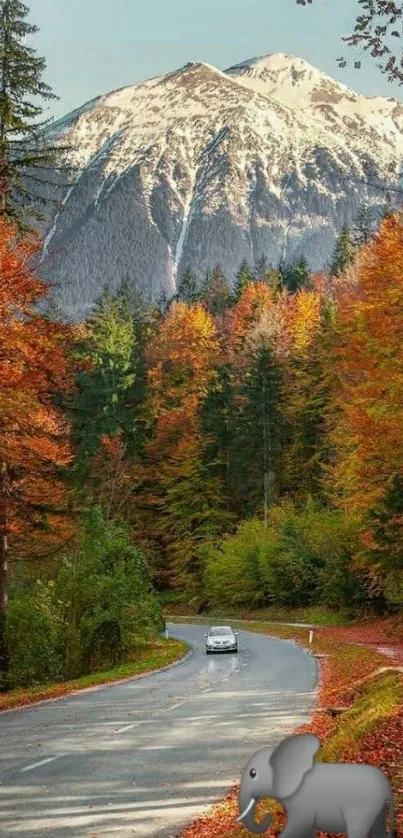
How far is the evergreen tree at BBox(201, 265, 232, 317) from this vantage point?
108m

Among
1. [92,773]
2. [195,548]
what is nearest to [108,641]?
[92,773]

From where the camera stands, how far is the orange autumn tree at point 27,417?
20.9 metres

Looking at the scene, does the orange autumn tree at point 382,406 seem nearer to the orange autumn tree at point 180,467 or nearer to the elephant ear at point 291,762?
the elephant ear at point 291,762

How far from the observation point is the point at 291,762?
504 centimetres

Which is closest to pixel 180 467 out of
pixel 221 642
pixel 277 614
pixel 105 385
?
pixel 105 385

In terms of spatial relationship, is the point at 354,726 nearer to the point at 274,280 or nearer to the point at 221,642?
the point at 221,642

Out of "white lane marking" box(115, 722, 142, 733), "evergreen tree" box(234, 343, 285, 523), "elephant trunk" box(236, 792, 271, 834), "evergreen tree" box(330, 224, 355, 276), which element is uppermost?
"evergreen tree" box(330, 224, 355, 276)

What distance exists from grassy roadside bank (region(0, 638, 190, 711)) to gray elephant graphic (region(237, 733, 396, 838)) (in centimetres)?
1589

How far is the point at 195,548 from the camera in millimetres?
69625

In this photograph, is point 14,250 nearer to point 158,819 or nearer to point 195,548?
point 158,819

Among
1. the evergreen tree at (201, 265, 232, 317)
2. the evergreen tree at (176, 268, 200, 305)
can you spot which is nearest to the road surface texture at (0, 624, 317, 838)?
the evergreen tree at (201, 265, 232, 317)

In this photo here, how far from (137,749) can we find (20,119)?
1722cm

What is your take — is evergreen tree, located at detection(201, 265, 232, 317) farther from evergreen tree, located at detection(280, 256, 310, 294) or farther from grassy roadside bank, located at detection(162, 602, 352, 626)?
grassy roadside bank, located at detection(162, 602, 352, 626)

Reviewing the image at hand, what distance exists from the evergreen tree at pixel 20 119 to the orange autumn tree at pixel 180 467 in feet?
153
